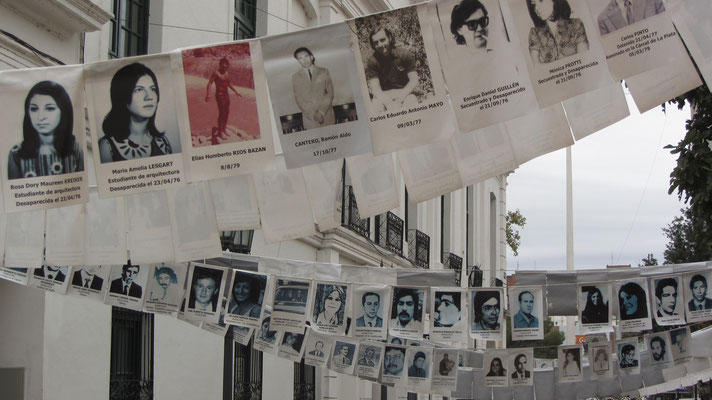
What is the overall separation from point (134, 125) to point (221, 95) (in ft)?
2.00

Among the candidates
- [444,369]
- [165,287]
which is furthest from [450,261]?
[165,287]

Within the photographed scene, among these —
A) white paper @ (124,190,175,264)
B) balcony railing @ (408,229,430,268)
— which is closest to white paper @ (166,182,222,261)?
white paper @ (124,190,175,264)

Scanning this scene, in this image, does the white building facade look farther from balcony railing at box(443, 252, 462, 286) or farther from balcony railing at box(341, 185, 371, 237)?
balcony railing at box(443, 252, 462, 286)

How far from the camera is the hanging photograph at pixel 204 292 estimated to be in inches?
365

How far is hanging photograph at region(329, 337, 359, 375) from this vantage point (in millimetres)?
11438

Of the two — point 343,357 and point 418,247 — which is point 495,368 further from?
point 418,247

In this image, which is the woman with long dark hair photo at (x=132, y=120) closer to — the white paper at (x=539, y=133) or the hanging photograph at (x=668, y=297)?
the white paper at (x=539, y=133)

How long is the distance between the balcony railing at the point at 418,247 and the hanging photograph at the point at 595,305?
44.5 feet

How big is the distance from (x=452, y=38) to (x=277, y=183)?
1.74 meters

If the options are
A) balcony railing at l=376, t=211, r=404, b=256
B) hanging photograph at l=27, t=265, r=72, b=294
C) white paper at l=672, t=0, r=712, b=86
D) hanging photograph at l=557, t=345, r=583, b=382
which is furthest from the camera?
balcony railing at l=376, t=211, r=404, b=256

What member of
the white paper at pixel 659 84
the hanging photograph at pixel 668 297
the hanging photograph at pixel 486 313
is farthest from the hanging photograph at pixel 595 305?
the white paper at pixel 659 84

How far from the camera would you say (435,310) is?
1054cm

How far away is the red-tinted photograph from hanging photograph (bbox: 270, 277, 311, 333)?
3696mm

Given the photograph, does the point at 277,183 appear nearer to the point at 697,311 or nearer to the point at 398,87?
the point at 398,87
